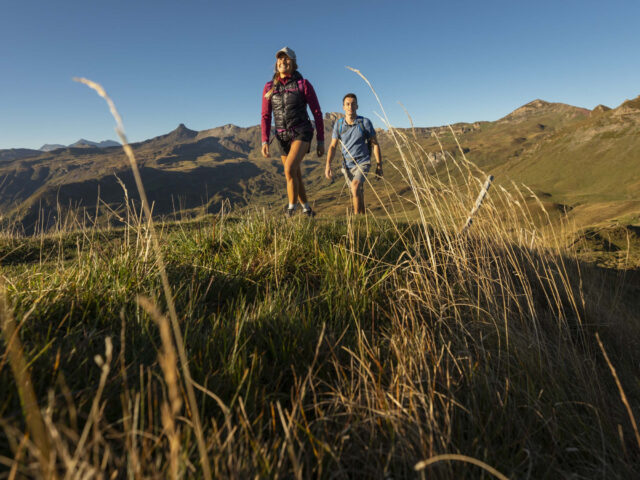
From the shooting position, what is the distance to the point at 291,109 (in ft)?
17.3

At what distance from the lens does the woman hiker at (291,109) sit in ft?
17.2

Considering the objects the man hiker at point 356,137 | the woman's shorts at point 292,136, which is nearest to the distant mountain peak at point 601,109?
the man hiker at point 356,137

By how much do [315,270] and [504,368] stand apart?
1.53 m

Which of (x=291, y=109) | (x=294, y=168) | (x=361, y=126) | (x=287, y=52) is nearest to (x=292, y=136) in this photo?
(x=291, y=109)

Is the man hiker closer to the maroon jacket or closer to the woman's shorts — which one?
the maroon jacket

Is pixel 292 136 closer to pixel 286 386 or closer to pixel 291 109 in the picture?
pixel 291 109

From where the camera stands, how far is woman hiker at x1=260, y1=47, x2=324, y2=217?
207 inches

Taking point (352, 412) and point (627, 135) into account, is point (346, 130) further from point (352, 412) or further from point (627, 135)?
point (627, 135)

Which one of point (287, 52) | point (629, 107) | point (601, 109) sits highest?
point (601, 109)

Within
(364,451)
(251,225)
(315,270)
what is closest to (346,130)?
(251,225)

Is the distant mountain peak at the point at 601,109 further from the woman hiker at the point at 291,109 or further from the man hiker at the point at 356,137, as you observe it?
the woman hiker at the point at 291,109

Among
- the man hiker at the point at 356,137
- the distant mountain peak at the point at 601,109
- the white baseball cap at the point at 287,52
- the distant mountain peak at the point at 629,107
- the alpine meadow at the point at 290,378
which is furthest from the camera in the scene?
the distant mountain peak at the point at 601,109

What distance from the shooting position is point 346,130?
695cm

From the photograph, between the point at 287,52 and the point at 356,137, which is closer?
the point at 287,52
